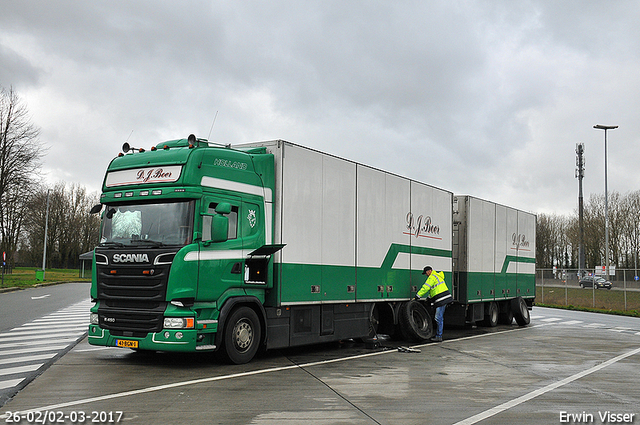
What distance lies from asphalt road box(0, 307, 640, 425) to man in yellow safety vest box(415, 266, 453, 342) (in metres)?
1.65

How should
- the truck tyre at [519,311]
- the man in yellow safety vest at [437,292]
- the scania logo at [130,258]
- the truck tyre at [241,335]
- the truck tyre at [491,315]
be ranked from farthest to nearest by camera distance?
the truck tyre at [519,311] → the truck tyre at [491,315] → the man in yellow safety vest at [437,292] → the truck tyre at [241,335] → the scania logo at [130,258]

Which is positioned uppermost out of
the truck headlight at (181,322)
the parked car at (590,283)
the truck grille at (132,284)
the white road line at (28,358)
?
the truck grille at (132,284)

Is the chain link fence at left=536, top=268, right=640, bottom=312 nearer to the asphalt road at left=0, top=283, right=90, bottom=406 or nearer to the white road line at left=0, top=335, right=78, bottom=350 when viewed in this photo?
the asphalt road at left=0, top=283, right=90, bottom=406

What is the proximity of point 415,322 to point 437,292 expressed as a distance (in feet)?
3.08

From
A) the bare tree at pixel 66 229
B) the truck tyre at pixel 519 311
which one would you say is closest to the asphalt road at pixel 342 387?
the truck tyre at pixel 519 311

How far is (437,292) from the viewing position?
15258mm

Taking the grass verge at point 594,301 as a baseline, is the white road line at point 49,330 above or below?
above

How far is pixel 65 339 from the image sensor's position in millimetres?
13461

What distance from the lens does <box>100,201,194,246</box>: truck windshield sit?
9695 millimetres

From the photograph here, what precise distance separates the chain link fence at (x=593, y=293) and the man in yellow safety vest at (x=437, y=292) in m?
19.8

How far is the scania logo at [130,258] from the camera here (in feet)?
31.7

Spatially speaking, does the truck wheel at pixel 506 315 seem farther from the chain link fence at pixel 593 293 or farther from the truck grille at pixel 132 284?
the truck grille at pixel 132 284

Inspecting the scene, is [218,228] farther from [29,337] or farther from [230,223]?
[29,337]

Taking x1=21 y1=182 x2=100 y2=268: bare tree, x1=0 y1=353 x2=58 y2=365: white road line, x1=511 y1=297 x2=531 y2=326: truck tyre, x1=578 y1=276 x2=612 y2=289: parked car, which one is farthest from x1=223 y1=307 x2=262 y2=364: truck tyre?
x1=21 y1=182 x2=100 y2=268: bare tree
